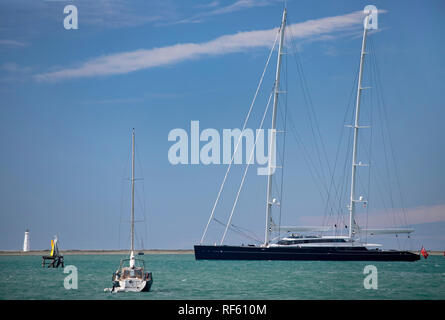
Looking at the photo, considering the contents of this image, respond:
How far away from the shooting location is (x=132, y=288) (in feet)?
169

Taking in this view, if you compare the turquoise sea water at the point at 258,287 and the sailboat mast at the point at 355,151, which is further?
the sailboat mast at the point at 355,151

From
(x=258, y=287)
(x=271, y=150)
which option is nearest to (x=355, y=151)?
(x=271, y=150)

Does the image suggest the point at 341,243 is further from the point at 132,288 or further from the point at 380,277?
the point at 132,288

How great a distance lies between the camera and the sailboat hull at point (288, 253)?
3233 inches

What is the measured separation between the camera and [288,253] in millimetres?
84062

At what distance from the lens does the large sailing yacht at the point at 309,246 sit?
270 feet

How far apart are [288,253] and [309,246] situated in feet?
8.75

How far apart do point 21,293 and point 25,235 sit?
130 m

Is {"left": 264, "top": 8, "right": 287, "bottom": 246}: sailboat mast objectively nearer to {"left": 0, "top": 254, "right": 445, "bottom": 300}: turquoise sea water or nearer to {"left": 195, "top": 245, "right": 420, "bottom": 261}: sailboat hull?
{"left": 195, "top": 245, "right": 420, "bottom": 261}: sailboat hull

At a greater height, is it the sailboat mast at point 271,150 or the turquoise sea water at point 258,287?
the sailboat mast at point 271,150

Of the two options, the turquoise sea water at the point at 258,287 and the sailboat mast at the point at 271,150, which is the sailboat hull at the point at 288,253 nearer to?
the sailboat mast at the point at 271,150

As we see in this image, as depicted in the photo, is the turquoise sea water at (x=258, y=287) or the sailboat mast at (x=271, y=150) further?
the sailboat mast at (x=271, y=150)

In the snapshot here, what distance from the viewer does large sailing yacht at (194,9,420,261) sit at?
8238 cm
